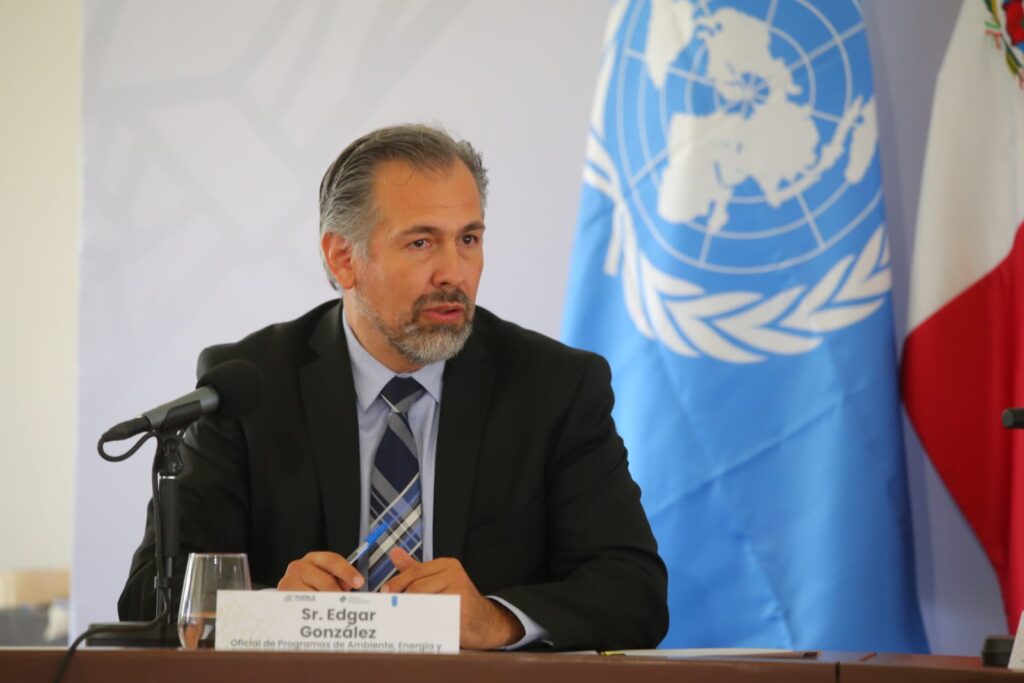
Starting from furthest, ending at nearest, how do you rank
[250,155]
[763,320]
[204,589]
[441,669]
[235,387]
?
[250,155]
[763,320]
[235,387]
[204,589]
[441,669]

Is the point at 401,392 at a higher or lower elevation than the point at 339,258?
lower

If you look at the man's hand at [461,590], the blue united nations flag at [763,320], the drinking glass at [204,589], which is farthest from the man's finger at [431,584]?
the blue united nations flag at [763,320]

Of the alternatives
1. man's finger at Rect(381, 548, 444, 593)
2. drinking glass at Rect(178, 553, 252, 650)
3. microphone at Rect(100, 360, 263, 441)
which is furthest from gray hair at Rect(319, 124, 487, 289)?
drinking glass at Rect(178, 553, 252, 650)

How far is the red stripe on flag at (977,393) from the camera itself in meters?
3.05

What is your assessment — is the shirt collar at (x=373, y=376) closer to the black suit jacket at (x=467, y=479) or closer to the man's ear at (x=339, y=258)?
the black suit jacket at (x=467, y=479)

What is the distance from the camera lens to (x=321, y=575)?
1877mm

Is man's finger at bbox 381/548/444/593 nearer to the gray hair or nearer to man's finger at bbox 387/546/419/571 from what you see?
man's finger at bbox 387/546/419/571

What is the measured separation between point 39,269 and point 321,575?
2.84 m

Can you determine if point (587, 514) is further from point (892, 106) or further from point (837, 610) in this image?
point (892, 106)

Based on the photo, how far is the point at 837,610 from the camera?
295cm

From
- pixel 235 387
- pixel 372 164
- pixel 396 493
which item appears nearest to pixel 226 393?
pixel 235 387

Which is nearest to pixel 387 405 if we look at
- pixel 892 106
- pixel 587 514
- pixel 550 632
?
pixel 587 514

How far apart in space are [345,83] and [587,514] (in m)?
1.94

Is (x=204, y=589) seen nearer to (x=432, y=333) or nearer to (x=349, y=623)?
(x=349, y=623)
